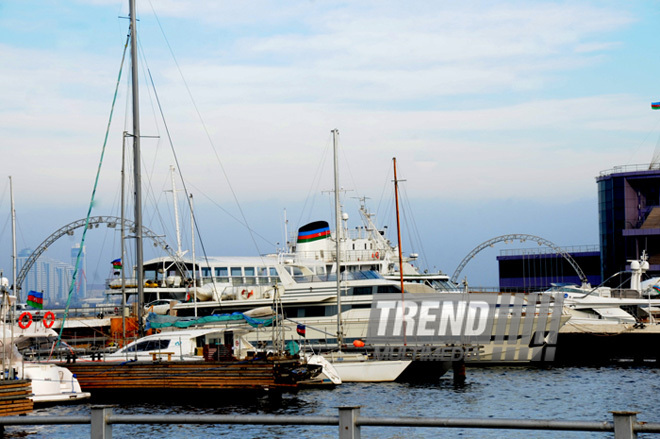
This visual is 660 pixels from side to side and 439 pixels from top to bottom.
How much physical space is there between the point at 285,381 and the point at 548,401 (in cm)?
967

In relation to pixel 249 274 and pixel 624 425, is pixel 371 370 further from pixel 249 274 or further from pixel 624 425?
pixel 624 425

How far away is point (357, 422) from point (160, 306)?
155 ft

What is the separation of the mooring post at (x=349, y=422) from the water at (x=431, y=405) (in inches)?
552

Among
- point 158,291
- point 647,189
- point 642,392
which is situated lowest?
point 642,392

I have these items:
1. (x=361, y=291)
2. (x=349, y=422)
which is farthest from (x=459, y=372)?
(x=349, y=422)

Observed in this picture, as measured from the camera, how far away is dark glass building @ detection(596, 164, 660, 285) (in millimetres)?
81250

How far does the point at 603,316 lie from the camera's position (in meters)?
52.5

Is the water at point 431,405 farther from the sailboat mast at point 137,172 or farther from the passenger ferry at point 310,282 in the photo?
the sailboat mast at point 137,172

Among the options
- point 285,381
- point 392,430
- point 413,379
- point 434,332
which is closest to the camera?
point 392,430

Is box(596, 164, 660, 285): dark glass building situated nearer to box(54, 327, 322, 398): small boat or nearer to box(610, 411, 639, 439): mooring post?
box(54, 327, 322, 398): small boat

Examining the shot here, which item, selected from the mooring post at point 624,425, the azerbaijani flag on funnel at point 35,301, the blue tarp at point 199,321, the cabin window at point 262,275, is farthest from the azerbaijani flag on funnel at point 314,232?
the mooring post at point 624,425

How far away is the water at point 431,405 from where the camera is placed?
23219mm

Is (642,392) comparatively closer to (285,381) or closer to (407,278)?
(285,381)

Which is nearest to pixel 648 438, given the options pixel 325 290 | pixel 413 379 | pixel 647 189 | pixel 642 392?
pixel 642 392
